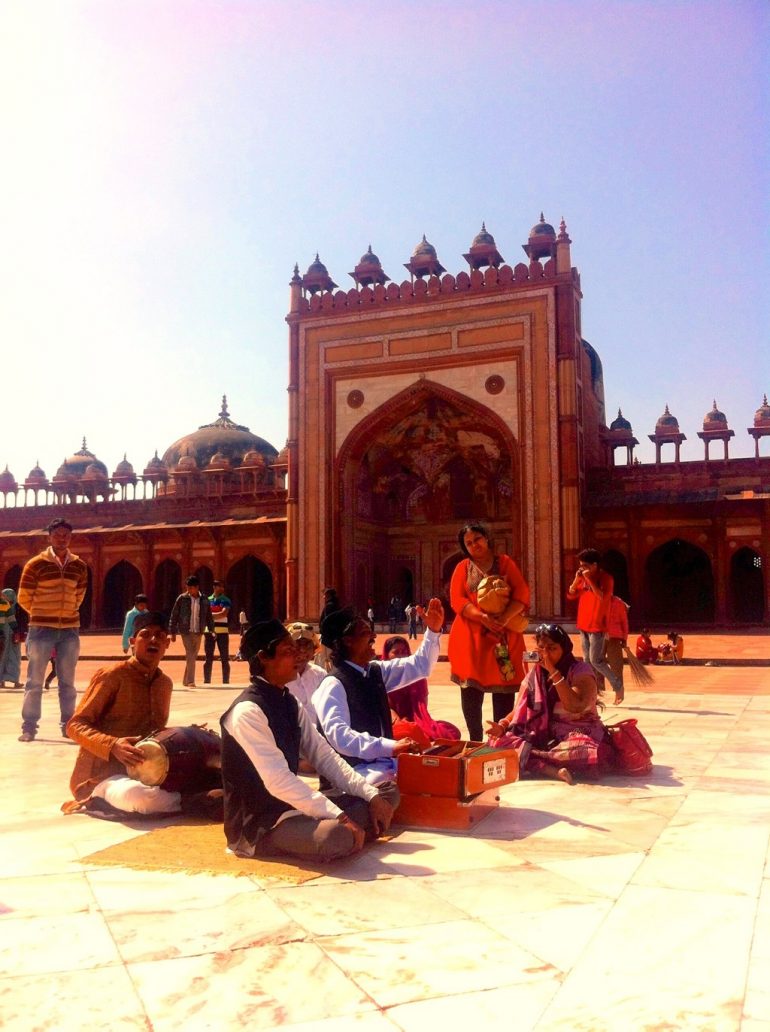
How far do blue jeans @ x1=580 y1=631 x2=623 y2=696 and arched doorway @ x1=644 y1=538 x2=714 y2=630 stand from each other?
59.5 feet

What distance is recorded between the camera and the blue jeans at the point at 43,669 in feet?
20.6

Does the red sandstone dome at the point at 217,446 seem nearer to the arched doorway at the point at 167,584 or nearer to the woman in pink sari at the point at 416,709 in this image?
the arched doorway at the point at 167,584

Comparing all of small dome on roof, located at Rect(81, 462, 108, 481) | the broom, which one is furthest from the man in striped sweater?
small dome on roof, located at Rect(81, 462, 108, 481)

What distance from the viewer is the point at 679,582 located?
2581 centimetres

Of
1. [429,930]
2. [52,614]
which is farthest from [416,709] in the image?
[52,614]

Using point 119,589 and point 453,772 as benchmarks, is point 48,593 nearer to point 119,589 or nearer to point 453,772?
point 453,772

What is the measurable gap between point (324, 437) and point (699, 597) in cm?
1125

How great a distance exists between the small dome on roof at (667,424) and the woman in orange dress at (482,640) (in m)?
23.0

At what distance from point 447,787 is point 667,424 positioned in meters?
25.2

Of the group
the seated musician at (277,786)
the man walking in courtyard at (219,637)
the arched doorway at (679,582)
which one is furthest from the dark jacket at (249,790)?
the arched doorway at (679,582)

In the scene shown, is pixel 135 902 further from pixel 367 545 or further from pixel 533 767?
pixel 367 545

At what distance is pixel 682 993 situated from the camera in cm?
207

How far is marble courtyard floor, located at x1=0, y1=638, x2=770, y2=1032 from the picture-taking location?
2004 mm

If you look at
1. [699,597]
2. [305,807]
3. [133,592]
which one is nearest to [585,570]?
[305,807]
